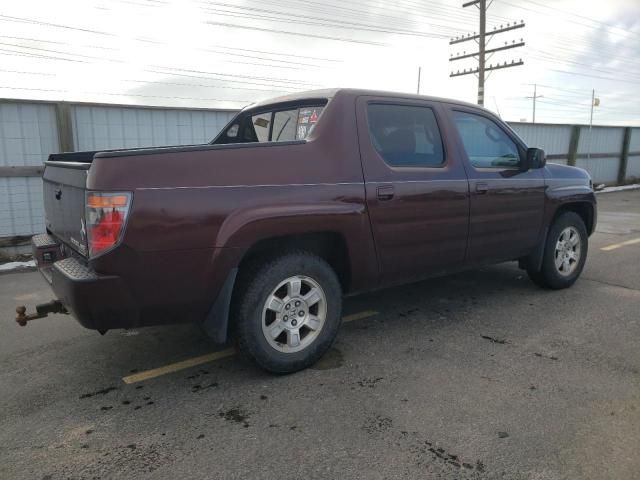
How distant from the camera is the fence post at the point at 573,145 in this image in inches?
661

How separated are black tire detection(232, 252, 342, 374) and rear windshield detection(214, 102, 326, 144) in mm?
926

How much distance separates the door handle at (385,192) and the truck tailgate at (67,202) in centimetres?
184

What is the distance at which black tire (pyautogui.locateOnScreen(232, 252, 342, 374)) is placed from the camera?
3.11 meters

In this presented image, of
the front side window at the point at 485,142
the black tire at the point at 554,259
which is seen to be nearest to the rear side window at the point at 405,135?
the front side window at the point at 485,142

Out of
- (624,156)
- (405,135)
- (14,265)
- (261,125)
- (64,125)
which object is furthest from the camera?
(624,156)

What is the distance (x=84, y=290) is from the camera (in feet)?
8.88

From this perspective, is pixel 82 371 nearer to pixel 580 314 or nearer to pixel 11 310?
pixel 11 310

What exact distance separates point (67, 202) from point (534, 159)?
3.87 m

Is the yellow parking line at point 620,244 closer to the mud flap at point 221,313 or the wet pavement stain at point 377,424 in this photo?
the wet pavement stain at point 377,424

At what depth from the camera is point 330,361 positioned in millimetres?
3586

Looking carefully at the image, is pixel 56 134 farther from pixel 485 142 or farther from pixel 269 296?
pixel 485 142

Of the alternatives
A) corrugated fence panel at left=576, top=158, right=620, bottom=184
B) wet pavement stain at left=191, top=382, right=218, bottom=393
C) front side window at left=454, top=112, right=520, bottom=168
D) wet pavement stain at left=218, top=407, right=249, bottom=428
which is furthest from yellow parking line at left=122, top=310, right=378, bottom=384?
corrugated fence panel at left=576, top=158, right=620, bottom=184

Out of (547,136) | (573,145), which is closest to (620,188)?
(573,145)

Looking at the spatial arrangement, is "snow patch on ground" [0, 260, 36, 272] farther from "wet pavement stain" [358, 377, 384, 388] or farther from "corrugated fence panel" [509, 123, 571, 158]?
"corrugated fence panel" [509, 123, 571, 158]
